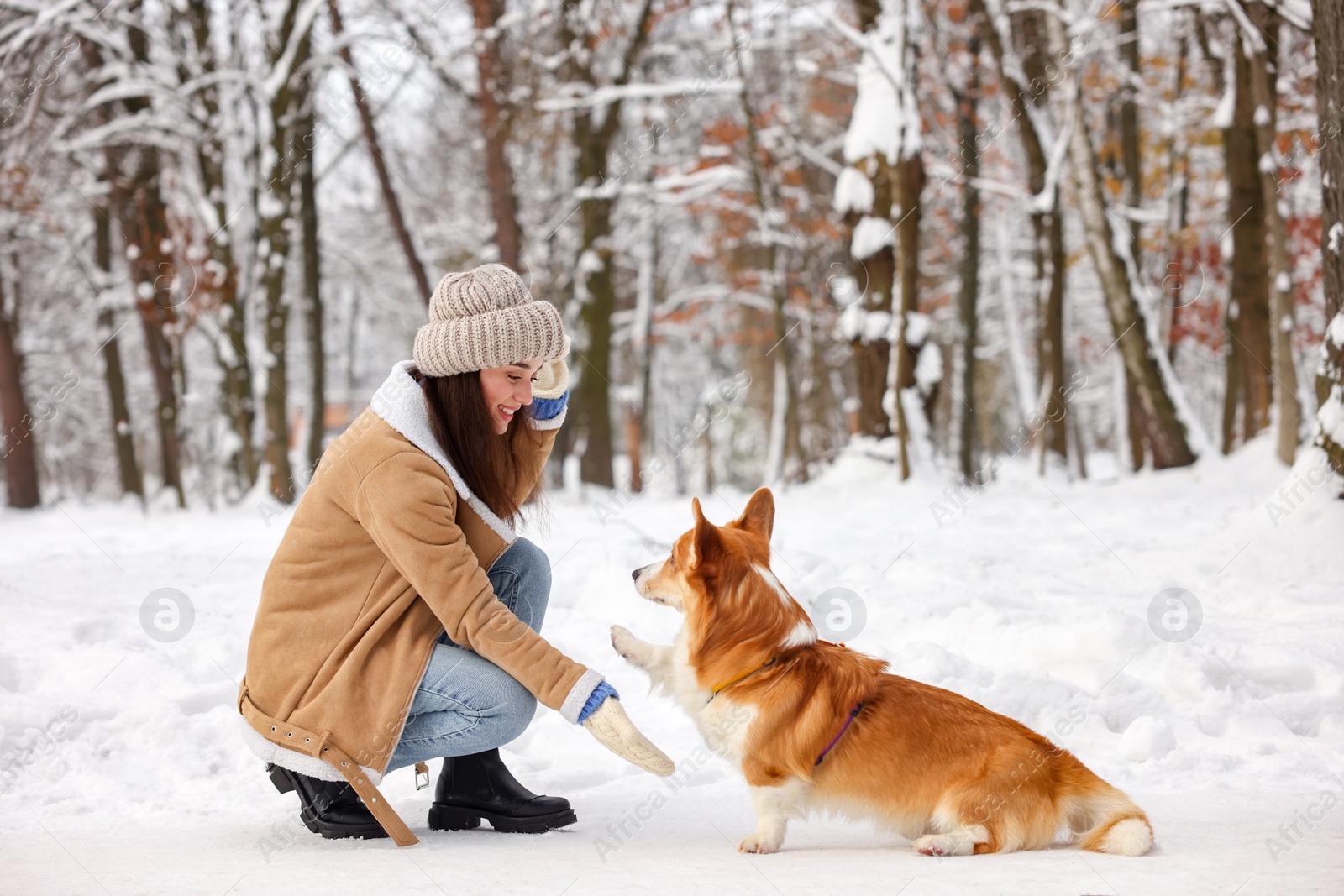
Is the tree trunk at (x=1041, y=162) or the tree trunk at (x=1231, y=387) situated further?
the tree trunk at (x=1231, y=387)

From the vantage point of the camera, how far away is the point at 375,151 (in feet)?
46.1

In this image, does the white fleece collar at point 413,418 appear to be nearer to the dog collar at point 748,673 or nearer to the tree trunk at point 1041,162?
the dog collar at point 748,673

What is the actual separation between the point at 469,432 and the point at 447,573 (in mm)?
447

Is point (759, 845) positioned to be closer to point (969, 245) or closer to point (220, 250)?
point (220, 250)

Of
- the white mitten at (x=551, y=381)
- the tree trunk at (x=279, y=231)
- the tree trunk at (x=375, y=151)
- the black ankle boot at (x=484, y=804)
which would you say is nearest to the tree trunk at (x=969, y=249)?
the tree trunk at (x=375, y=151)

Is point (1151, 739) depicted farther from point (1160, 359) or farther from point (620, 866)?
point (1160, 359)

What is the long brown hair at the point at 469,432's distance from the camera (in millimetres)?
3000

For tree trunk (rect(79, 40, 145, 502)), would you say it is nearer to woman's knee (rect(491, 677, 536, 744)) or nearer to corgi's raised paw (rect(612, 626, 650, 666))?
corgi's raised paw (rect(612, 626, 650, 666))

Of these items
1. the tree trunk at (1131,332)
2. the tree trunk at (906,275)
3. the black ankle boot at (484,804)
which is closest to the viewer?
the black ankle boot at (484,804)

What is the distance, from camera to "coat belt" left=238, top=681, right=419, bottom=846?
9.08 ft

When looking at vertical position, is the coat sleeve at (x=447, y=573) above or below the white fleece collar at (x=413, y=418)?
below

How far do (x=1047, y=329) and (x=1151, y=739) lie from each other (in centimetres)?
1154

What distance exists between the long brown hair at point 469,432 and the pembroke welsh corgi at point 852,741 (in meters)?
0.61

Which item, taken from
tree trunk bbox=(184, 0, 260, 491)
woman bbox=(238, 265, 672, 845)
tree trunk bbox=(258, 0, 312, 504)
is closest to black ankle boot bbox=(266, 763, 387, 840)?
woman bbox=(238, 265, 672, 845)
